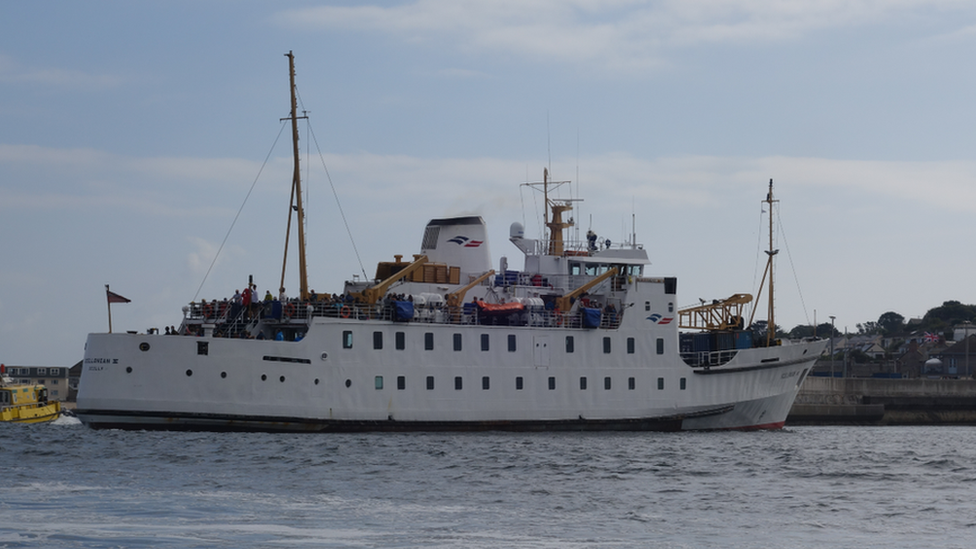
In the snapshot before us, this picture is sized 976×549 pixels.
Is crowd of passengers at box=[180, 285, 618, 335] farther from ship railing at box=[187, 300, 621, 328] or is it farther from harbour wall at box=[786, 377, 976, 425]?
harbour wall at box=[786, 377, 976, 425]

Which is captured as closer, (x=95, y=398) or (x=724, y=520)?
(x=724, y=520)

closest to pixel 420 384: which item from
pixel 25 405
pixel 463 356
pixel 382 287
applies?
pixel 463 356

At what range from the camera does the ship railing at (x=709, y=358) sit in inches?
1551

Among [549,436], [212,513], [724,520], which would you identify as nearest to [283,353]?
[549,436]

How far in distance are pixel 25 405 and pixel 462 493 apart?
36730mm

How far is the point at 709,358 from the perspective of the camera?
39312 millimetres

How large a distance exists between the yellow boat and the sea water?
19.7 metres

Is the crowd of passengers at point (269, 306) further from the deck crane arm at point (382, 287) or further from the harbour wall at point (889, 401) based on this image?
the harbour wall at point (889, 401)

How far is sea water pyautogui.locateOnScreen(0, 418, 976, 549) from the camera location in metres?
15.1

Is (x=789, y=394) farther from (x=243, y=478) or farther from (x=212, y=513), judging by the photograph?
(x=212, y=513)

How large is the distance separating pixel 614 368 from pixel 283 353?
11.9 m

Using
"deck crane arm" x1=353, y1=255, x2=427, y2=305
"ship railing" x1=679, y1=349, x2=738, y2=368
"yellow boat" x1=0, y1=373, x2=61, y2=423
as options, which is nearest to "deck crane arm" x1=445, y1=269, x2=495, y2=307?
"deck crane arm" x1=353, y1=255, x2=427, y2=305

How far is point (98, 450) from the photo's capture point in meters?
25.3

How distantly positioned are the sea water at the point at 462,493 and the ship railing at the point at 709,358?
8.64 metres
